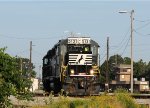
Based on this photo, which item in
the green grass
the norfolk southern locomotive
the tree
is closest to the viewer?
the green grass

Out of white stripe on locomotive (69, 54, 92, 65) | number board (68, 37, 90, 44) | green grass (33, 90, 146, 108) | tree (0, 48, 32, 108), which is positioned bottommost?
green grass (33, 90, 146, 108)

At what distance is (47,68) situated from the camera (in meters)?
44.0

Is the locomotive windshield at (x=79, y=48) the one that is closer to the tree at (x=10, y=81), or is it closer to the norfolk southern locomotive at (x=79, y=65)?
the norfolk southern locomotive at (x=79, y=65)

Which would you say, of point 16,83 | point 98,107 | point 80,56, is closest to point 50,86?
point 80,56

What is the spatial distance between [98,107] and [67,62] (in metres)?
21.8

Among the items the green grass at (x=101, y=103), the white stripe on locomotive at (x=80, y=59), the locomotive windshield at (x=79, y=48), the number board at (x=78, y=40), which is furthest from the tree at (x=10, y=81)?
the number board at (x=78, y=40)

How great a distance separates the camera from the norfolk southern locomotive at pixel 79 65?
35.0 meters

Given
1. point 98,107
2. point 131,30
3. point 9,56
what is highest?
point 131,30

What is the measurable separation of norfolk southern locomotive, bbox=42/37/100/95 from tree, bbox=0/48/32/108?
56.2 feet

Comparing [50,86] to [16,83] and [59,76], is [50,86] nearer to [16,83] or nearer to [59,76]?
[59,76]

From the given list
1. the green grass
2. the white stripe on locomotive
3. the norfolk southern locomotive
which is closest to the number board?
the norfolk southern locomotive

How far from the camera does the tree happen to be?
53.7 ft

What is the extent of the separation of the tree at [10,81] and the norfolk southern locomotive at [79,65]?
17.1 metres

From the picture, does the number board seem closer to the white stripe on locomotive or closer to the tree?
the white stripe on locomotive
